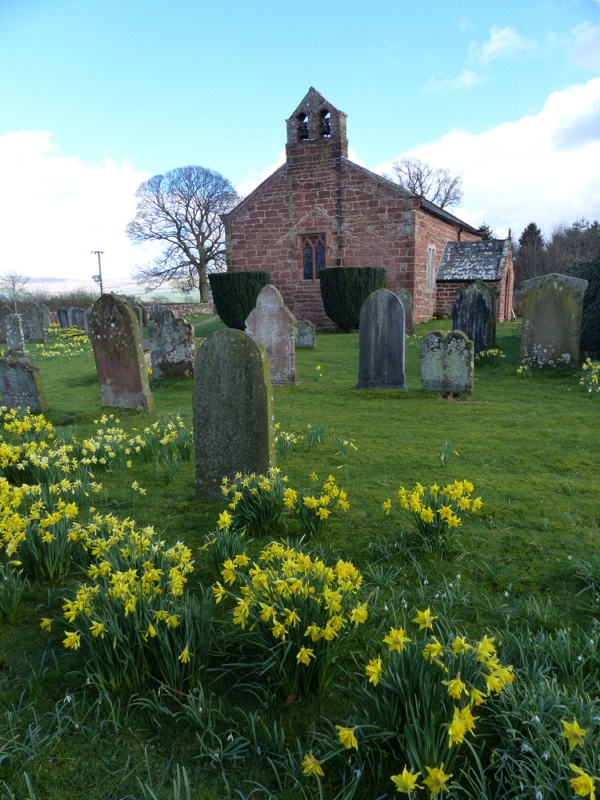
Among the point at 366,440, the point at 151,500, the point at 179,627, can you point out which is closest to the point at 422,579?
the point at 179,627

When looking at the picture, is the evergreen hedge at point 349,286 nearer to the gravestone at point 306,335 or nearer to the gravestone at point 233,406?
the gravestone at point 306,335

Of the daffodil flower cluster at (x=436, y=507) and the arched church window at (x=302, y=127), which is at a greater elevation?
the arched church window at (x=302, y=127)

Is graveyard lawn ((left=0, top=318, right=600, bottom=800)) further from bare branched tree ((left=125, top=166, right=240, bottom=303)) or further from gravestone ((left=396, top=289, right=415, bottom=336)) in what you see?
bare branched tree ((left=125, top=166, right=240, bottom=303))

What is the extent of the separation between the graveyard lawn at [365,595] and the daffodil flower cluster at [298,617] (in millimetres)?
131

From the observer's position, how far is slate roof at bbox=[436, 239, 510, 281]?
23.2 metres

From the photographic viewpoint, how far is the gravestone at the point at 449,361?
867 cm

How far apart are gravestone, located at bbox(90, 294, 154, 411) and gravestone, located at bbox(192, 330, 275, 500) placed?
146 inches

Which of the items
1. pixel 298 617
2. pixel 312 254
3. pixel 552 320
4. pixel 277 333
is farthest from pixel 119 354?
pixel 312 254

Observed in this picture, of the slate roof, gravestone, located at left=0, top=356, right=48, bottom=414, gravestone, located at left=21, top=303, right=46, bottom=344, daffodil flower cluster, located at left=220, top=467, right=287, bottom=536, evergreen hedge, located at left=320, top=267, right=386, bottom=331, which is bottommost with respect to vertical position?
daffodil flower cluster, located at left=220, top=467, right=287, bottom=536

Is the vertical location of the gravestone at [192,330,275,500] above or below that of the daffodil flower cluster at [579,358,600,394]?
above

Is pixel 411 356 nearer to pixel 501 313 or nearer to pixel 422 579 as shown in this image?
pixel 422 579

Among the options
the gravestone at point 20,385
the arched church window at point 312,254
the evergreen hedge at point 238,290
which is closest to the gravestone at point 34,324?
the evergreen hedge at point 238,290

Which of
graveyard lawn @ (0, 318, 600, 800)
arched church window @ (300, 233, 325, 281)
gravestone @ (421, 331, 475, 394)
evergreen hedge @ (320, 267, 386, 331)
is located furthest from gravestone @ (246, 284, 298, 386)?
arched church window @ (300, 233, 325, 281)

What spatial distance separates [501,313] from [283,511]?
2511 cm
